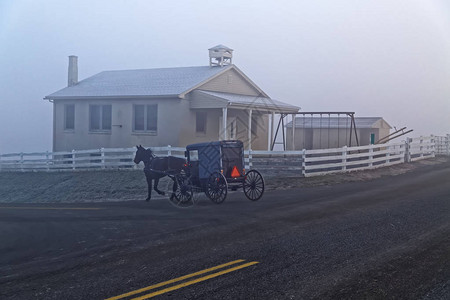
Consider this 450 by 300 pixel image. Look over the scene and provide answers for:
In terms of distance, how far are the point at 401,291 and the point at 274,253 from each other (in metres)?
2.43

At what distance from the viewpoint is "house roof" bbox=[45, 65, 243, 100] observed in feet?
91.2

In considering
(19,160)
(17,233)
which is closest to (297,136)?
(19,160)

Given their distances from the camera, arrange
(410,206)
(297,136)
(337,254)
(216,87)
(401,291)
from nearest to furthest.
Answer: (401,291) < (337,254) < (410,206) < (216,87) < (297,136)

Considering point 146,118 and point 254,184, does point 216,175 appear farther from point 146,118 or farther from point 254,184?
point 146,118

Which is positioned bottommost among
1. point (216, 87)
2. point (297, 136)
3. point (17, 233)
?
point (17, 233)

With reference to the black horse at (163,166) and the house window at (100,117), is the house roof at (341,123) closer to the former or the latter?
the house window at (100,117)

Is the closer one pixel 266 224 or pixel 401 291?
pixel 401 291

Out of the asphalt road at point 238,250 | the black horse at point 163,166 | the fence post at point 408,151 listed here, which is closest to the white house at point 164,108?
the fence post at point 408,151

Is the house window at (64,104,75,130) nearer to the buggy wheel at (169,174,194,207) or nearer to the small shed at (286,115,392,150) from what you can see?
the small shed at (286,115,392,150)

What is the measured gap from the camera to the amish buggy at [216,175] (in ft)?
46.9

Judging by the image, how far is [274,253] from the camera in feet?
26.8

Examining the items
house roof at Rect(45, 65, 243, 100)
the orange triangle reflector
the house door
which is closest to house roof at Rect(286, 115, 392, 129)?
the house door

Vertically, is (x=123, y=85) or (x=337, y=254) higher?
(x=123, y=85)

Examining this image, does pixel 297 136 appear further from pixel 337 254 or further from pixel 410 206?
pixel 337 254
